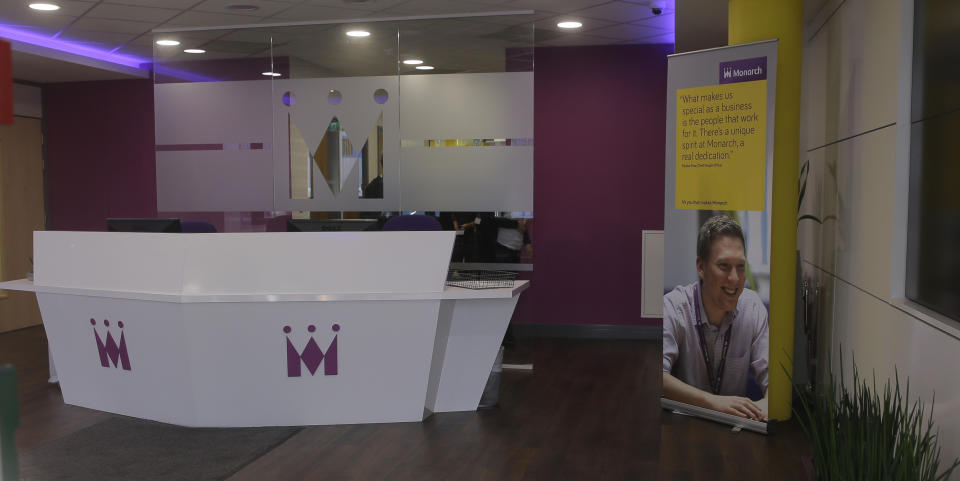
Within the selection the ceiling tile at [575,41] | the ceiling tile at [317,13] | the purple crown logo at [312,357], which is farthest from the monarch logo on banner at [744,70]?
the ceiling tile at [317,13]

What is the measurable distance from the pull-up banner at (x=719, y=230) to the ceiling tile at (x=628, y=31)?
1.79 metres

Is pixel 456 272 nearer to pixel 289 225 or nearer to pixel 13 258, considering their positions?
pixel 289 225

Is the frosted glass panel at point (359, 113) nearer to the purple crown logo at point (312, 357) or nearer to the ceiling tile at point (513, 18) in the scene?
the ceiling tile at point (513, 18)

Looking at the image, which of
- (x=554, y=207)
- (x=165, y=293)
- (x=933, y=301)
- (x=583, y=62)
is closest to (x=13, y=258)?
(x=165, y=293)

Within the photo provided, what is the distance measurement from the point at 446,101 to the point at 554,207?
166cm

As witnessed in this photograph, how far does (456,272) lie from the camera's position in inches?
248

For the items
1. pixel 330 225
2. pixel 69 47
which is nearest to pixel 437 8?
pixel 330 225

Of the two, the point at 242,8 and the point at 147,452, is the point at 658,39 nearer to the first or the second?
the point at 242,8

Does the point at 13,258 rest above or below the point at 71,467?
above

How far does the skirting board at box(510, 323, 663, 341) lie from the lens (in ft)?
23.2

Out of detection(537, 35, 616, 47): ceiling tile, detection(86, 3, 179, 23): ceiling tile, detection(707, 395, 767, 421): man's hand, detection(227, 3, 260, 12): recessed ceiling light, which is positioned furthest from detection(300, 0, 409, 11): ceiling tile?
detection(707, 395, 767, 421): man's hand

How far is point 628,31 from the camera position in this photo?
641cm

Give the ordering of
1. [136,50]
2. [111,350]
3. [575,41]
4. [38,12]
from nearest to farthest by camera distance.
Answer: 1. [111,350]
2. [38,12]
3. [575,41]
4. [136,50]

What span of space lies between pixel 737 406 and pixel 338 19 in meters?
4.09
